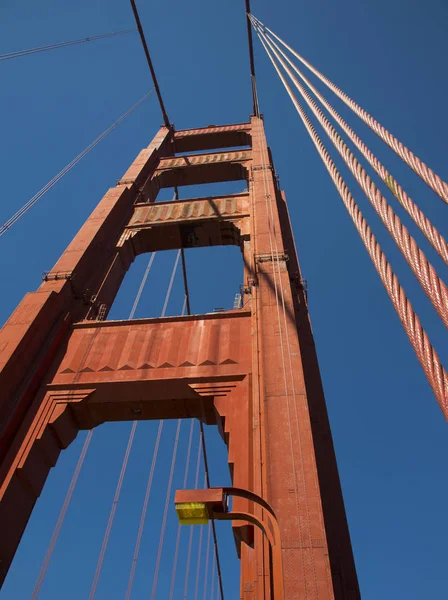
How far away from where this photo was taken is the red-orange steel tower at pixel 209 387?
625cm

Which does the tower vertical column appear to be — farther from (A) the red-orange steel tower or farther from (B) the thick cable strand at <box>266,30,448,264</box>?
(B) the thick cable strand at <box>266,30,448,264</box>

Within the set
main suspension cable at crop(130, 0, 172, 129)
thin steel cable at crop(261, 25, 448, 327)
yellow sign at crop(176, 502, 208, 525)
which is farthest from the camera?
main suspension cable at crop(130, 0, 172, 129)

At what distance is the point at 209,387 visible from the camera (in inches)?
343

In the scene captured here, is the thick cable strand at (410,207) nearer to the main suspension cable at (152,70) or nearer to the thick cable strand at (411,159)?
the thick cable strand at (411,159)

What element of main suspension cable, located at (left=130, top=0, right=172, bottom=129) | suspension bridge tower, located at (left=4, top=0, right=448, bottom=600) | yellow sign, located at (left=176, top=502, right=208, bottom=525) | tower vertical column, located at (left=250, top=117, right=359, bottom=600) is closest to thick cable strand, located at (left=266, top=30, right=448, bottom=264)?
suspension bridge tower, located at (left=4, top=0, right=448, bottom=600)

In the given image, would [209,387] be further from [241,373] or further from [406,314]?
[406,314]

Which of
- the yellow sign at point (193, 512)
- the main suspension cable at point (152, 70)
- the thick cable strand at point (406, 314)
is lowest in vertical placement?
the yellow sign at point (193, 512)

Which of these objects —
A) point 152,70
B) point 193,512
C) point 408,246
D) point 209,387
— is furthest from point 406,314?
point 152,70

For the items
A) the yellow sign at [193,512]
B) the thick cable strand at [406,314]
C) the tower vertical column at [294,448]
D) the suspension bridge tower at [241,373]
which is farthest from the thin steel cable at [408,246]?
the tower vertical column at [294,448]

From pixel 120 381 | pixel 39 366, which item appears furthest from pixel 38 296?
pixel 120 381

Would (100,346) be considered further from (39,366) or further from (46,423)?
(46,423)

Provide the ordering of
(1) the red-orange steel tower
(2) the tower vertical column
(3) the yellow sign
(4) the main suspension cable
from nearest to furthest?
(3) the yellow sign
(2) the tower vertical column
(1) the red-orange steel tower
(4) the main suspension cable

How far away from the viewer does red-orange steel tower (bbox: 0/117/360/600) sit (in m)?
6.25

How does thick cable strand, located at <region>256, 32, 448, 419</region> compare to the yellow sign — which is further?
the yellow sign
